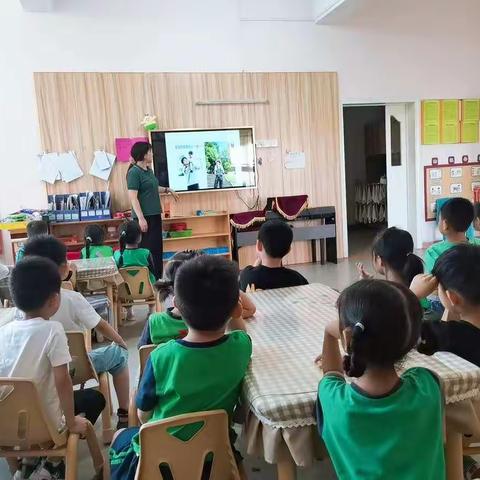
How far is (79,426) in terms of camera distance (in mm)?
1649

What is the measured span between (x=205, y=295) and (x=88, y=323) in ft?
3.13

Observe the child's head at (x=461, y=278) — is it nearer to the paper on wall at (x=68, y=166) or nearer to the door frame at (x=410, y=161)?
the paper on wall at (x=68, y=166)

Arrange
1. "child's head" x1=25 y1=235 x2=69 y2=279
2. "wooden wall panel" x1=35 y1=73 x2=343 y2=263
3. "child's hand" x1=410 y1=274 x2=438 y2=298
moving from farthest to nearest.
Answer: "wooden wall panel" x1=35 y1=73 x2=343 y2=263
"child's head" x1=25 y1=235 x2=69 y2=279
"child's hand" x1=410 y1=274 x2=438 y2=298

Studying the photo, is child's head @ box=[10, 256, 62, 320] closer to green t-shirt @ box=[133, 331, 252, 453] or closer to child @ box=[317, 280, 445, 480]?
green t-shirt @ box=[133, 331, 252, 453]

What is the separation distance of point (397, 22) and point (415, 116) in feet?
4.05

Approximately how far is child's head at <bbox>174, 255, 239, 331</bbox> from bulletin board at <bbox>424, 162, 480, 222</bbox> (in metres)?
6.08

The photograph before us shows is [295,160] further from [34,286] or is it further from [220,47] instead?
[34,286]

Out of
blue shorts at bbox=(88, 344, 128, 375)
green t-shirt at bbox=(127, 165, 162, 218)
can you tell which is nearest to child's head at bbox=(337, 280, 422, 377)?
blue shorts at bbox=(88, 344, 128, 375)

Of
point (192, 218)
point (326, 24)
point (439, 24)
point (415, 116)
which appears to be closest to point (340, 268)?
point (192, 218)

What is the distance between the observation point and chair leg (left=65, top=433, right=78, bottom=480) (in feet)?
5.17

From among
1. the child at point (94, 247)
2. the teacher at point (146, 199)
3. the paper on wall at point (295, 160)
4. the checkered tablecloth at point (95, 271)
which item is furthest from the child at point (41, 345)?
the paper on wall at point (295, 160)

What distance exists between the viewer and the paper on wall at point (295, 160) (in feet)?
20.6

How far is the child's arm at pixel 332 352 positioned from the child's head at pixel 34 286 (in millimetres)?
953

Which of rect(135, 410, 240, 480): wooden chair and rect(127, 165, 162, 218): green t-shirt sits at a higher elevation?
rect(127, 165, 162, 218): green t-shirt
